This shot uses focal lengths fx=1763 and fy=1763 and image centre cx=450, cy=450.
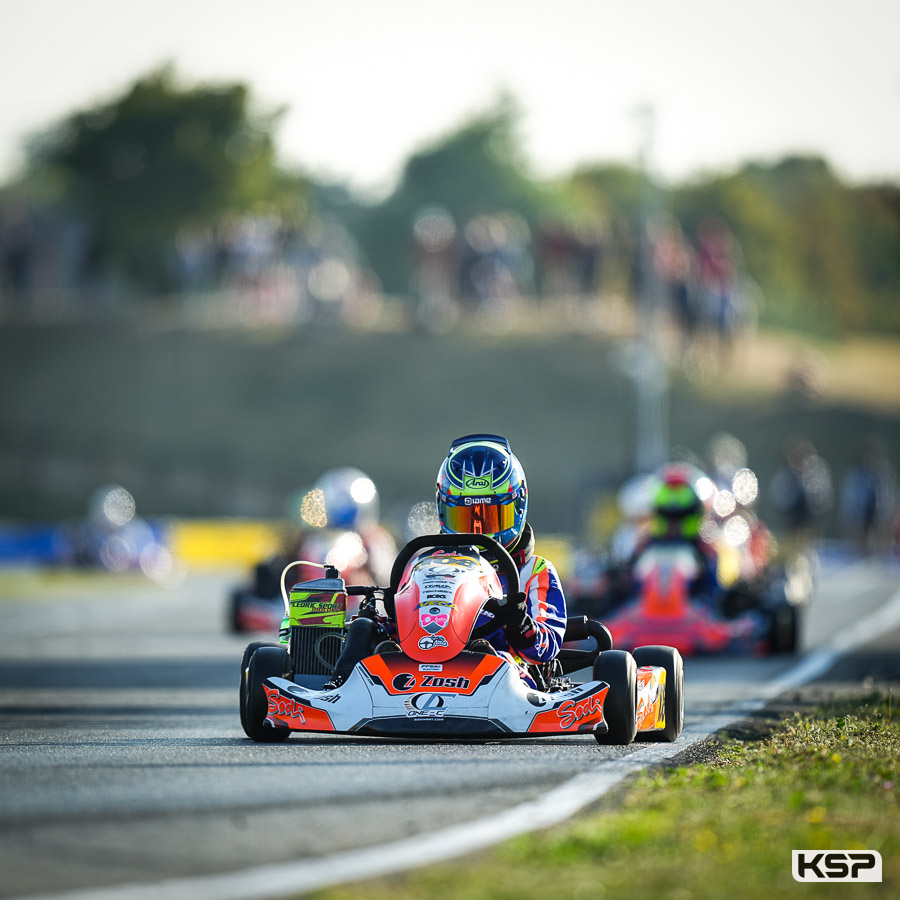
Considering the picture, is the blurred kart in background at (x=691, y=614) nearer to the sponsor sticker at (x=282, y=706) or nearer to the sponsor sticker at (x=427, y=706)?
the sponsor sticker at (x=282, y=706)

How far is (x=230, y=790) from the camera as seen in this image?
6.71m

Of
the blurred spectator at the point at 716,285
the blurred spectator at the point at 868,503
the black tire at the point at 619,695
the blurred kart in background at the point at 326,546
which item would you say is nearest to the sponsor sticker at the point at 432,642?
the black tire at the point at 619,695

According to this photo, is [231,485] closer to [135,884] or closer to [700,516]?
[700,516]

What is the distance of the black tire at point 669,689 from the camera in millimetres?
8758

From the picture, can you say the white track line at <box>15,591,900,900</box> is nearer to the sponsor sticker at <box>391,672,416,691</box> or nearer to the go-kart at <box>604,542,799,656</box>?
the sponsor sticker at <box>391,672,416,691</box>

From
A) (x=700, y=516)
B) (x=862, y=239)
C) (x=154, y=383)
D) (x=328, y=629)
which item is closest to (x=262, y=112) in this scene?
(x=154, y=383)

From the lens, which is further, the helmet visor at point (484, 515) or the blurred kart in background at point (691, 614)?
the blurred kart in background at point (691, 614)

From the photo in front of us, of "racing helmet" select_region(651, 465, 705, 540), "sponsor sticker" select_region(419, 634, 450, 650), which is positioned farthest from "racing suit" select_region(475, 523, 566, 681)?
"racing helmet" select_region(651, 465, 705, 540)

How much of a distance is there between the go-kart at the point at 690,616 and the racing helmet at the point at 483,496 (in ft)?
19.0

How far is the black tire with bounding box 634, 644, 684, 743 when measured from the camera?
8.76 metres

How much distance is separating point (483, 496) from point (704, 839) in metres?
3.94

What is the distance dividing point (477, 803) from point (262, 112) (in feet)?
213
